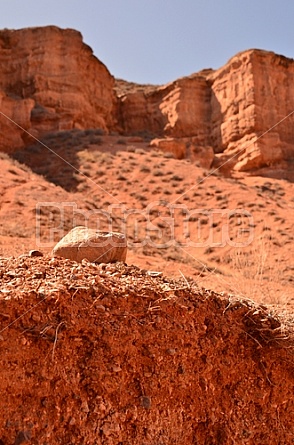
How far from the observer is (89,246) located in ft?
17.4

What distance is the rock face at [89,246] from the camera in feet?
17.4

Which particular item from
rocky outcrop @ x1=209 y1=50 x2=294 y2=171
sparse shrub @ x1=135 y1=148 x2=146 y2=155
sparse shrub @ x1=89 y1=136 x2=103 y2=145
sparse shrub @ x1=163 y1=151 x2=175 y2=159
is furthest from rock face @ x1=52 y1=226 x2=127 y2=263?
rocky outcrop @ x1=209 y1=50 x2=294 y2=171

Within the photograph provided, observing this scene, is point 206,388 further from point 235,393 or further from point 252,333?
point 252,333

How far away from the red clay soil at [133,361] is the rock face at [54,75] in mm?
23962

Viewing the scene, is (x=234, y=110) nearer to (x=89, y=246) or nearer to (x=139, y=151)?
(x=139, y=151)

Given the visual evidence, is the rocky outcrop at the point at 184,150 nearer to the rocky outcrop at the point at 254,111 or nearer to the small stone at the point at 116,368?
the rocky outcrop at the point at 254,111

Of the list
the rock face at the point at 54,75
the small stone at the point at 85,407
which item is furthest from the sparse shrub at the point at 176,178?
the small stone at the point at 85,407

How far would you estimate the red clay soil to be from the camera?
296 cm

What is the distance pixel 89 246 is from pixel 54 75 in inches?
1018

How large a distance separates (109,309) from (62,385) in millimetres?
653

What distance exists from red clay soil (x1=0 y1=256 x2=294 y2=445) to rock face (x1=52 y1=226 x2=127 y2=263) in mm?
1128

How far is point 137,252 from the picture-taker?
40.5 ft

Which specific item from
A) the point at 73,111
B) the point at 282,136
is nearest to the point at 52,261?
the point at 73,111

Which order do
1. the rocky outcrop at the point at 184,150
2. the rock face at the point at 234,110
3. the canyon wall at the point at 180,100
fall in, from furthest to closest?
1. the rock face at the point at 234,110
2. the canyon wall at the point at 180,100
3. the rocky outcrop at the point at 184,150
